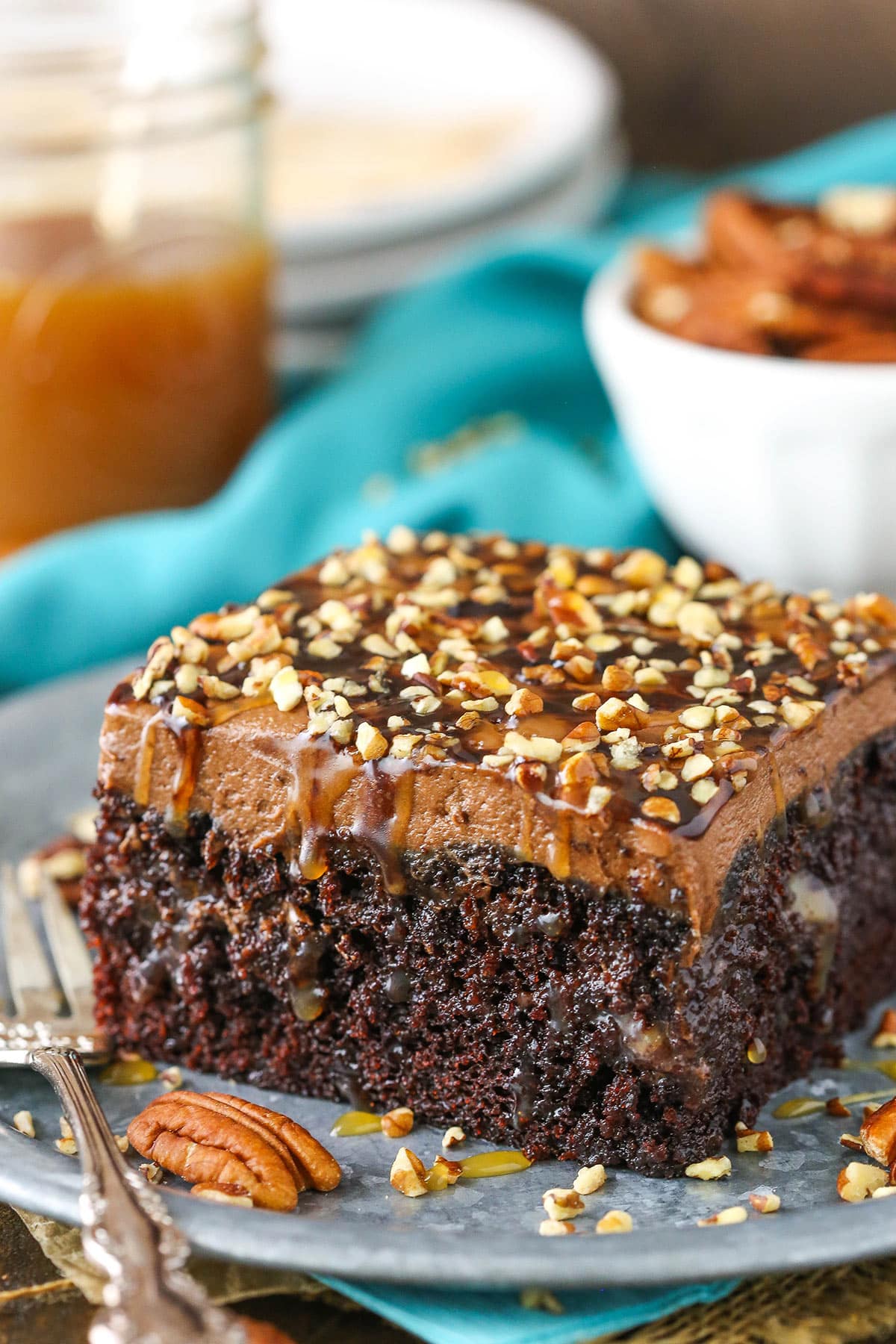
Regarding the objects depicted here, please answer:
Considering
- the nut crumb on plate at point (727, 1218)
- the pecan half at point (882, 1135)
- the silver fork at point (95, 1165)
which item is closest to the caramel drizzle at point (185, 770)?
the silver fork at point (95, 1165)

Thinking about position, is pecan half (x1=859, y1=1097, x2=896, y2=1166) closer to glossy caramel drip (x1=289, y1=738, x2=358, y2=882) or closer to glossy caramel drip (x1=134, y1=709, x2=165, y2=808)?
glossy caramel drip (x1=289, y1=738, x2=358, y2=882)

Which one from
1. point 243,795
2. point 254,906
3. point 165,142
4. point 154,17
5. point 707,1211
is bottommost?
point 707,1211

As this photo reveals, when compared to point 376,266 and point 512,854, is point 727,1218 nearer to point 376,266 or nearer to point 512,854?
point 512,854

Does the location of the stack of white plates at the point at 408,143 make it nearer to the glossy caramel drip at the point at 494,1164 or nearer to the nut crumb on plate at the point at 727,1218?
the glossy caramel drip at the point at 494,1164

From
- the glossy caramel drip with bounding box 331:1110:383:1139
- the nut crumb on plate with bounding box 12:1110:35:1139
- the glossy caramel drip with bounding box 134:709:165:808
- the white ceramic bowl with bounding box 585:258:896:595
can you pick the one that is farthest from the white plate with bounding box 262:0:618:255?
the nut crumb on plate with bounding box 12:1110:35:1139

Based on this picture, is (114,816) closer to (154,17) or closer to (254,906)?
(254,906)

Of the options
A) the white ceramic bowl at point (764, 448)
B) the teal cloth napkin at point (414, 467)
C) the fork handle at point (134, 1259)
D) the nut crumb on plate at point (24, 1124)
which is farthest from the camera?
the teal cloth napkin at point (414, 467)

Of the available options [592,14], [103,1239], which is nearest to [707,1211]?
[103,1239]
